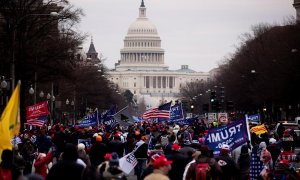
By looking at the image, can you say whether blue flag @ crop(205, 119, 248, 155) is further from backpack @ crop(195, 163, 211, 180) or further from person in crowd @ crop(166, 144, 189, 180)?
backpack @ crop(195, 163, 211, 180)

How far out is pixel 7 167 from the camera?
1730cm

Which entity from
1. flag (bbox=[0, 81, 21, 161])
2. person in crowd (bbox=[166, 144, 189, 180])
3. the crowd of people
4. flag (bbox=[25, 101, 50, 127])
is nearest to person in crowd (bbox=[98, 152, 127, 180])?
the crowd of people

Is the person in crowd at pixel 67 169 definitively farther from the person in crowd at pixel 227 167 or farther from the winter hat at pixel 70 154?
the person in crowd at pixel 227 167

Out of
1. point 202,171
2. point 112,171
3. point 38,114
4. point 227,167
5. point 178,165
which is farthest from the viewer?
point 38,114

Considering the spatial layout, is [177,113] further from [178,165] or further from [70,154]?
[70,154]

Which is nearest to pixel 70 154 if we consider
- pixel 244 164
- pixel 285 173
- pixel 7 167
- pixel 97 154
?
pixel 7 167

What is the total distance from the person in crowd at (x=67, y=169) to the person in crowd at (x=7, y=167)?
491 mm

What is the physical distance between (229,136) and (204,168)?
3.17 meters

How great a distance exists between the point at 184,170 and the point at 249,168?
103 inches

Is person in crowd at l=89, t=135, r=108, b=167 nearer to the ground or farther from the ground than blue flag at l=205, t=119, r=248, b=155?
nearer to the ground

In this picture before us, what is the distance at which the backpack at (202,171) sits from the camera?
19.3m

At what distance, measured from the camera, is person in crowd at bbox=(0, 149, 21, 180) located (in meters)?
17.2

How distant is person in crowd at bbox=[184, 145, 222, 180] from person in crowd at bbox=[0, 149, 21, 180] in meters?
3.33

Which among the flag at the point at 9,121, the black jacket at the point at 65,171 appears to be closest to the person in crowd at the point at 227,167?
the black jacket at the point at 65,171
